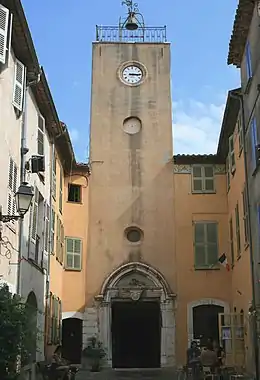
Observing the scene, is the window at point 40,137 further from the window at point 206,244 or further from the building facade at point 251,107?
the window at point 206,244

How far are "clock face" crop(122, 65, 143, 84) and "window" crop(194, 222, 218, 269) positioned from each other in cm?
686

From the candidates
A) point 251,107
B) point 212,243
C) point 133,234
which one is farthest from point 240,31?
point 133,234

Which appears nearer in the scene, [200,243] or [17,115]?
[17,115]

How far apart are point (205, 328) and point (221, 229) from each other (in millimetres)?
3869

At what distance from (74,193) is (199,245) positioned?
216 inches

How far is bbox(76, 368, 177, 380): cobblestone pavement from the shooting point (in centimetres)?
1956

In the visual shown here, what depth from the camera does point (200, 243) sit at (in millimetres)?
23438

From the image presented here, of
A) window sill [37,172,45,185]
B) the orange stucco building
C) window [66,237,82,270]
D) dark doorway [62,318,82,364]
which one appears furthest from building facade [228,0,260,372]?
dark doorway [62,318,82,364]

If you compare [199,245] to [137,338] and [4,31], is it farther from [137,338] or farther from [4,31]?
[4,31]

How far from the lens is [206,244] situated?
76.7 feet

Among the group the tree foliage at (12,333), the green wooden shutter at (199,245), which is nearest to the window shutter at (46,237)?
the green wooden shutter at (199,245)

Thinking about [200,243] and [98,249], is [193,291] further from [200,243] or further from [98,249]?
[98,249]

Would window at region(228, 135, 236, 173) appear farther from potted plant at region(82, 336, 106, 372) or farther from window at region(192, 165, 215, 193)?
potted plant at region(82, 336, 106, 372)

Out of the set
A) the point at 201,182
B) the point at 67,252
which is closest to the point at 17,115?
the point at 67,252
